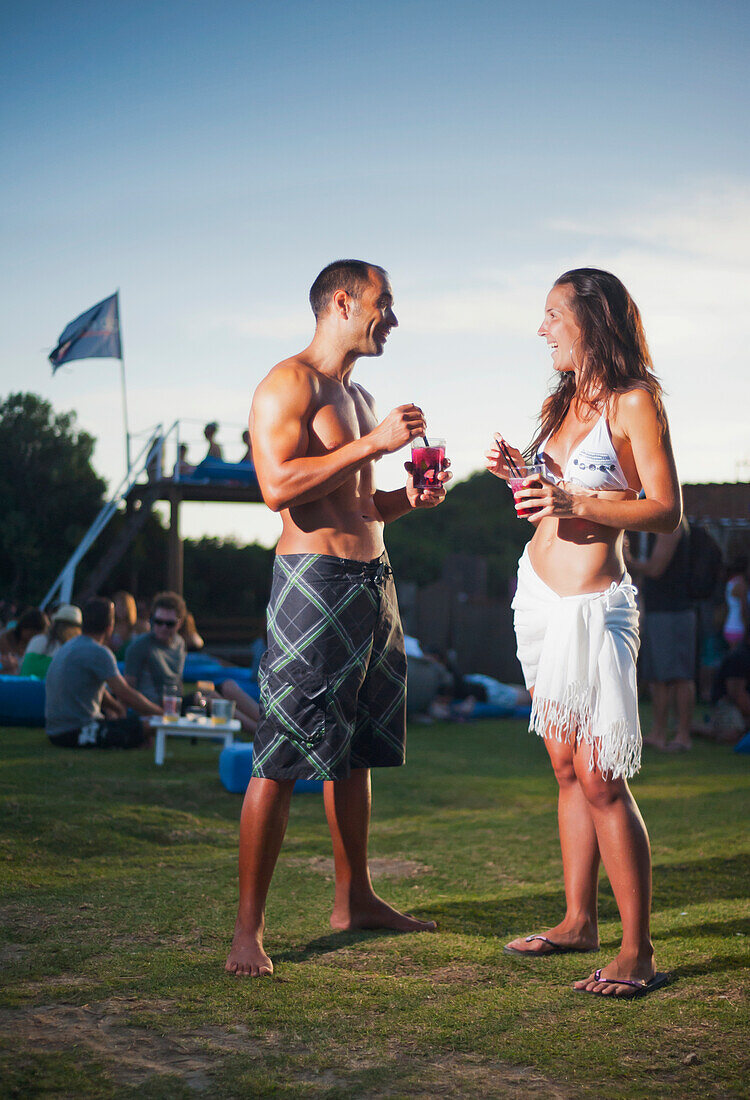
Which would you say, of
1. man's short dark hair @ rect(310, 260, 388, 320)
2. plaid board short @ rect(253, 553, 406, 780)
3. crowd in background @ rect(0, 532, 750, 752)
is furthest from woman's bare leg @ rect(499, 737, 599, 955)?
crowd in background @ rect(0, 532, 750, 752)

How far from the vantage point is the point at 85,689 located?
722 centimetres

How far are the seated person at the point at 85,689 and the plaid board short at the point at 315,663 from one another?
15.0 feet

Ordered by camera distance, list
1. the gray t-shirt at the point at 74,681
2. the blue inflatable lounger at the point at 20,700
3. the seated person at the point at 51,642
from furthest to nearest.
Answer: the seated person at the point at 51,642 → the blue inflatable lounger at the point at 20,700 → the gray t-shirt at the point at 74,681

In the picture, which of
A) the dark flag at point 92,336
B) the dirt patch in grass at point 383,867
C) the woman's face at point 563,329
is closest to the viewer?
the woman's face at point 563,329

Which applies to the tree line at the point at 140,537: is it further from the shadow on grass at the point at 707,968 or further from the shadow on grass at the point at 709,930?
the shadow on grass at the point at 707,968

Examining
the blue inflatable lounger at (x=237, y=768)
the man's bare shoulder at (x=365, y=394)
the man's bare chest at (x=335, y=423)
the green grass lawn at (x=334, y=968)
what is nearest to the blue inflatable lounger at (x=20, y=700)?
the green grass lawn at (x=334, y=968)

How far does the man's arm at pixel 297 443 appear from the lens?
2.76 m

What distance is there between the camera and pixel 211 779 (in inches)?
248

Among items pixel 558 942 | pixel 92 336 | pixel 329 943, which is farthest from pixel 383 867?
pixel 92 336

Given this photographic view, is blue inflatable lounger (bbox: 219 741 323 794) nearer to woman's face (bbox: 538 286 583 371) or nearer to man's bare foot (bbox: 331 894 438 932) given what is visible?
man's bare foot (bbox: 331 894 438 932)

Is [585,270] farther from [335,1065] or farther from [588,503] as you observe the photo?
[335,1065]

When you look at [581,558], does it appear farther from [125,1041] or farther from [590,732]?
[125,1041]

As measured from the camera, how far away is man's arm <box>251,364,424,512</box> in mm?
2760

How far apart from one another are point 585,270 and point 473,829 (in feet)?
10.6
